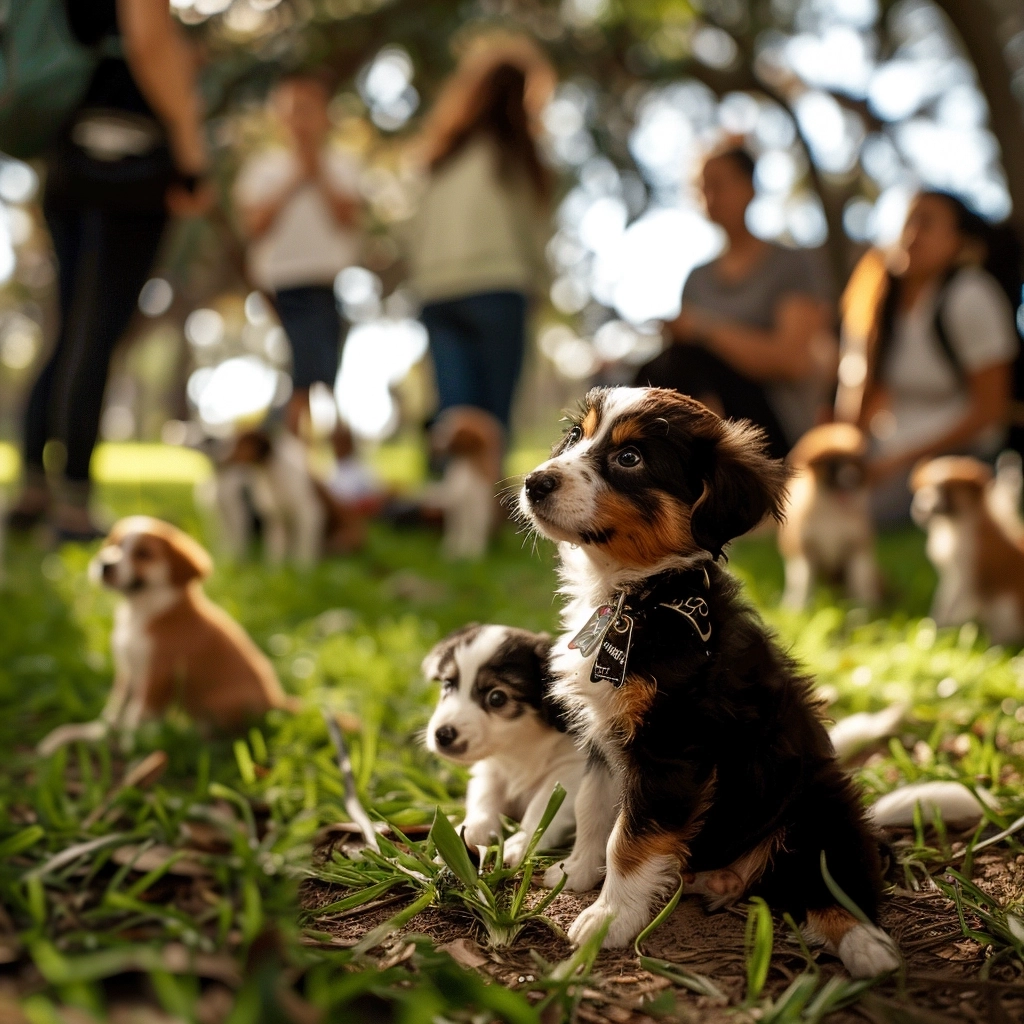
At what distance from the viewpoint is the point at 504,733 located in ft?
7.92

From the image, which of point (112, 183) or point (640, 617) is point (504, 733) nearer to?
point (640, 617)

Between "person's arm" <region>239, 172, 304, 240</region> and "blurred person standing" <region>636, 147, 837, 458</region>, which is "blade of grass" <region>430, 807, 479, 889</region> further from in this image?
"person's arm" <region>239, 172, 304, 240</region>

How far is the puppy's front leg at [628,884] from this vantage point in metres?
1.92

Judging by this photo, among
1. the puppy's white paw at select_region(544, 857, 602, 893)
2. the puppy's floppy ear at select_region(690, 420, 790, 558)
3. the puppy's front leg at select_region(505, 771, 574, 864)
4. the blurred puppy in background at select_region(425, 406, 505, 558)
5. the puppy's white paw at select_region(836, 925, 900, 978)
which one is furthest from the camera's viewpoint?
the blurred puppy in background at select_region(425, 406, 505, 558)

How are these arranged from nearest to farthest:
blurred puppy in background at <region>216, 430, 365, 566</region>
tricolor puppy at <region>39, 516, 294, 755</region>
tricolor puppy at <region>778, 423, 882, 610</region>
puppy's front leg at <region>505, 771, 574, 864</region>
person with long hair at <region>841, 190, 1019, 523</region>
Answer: puppy's front leg at <region>505, 771, 574, 864</region>
tricolor puppy at <region>39, 516, 294, 755</region>
tricolor puppy at <region>778, 423, 882, 610</region>
person with long hair at <region>841, 190, 1019, 523</region>
blurred puppy in background at <region>216, 430, 365, 566</region>

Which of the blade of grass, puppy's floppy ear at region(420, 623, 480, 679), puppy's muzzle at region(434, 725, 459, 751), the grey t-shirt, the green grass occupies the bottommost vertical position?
the green grass

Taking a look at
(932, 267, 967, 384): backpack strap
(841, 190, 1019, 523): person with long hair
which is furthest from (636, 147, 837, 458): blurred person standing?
(932, 267, 967, 384): backpack strap

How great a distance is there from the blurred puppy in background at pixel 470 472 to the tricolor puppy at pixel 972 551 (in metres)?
3.53

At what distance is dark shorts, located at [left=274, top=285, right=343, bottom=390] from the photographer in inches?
309

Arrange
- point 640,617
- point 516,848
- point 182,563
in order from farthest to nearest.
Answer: point 182,563
point 516,848
point 640,617

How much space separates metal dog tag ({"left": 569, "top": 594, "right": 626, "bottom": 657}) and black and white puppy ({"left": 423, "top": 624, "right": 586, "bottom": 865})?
345 mm

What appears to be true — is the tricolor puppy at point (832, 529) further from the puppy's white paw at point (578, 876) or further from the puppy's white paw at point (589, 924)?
the puppy's white paw at point (589, 924)

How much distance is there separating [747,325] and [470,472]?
254 cm

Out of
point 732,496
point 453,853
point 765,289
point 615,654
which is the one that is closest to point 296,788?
point 453,853
